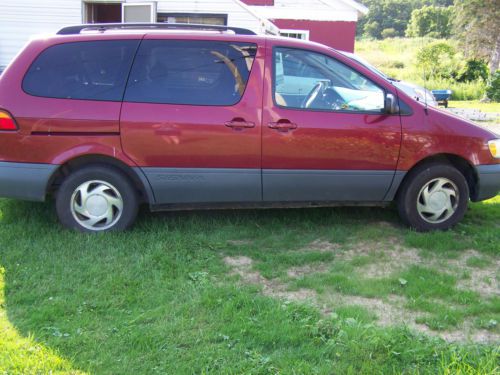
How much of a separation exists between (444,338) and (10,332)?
255 cm

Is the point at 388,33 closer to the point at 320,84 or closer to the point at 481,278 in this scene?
the point at 320,84

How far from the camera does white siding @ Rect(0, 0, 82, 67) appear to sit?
44.5 feet

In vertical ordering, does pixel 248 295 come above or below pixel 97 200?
below

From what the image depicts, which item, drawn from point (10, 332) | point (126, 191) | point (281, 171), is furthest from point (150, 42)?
point (10, 332)

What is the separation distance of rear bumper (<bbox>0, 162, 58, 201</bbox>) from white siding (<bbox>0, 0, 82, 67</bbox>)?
10388 mm

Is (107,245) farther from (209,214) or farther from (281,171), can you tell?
(281,171)

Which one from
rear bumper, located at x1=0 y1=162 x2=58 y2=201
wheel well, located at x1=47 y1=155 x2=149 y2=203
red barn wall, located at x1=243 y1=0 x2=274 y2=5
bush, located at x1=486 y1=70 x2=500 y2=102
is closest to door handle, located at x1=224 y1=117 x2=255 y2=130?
wheel well, located at x1=47 y1=155 x2=149 y2=203

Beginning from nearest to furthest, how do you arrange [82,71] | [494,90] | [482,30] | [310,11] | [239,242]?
1. [82,71]
2. [239,242]
3. [310,11]
4. [494,90]
5. [482,30]

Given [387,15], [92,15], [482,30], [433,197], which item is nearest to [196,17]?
[92,15]

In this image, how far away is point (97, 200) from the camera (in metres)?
4.59

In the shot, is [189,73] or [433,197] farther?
[433,197]

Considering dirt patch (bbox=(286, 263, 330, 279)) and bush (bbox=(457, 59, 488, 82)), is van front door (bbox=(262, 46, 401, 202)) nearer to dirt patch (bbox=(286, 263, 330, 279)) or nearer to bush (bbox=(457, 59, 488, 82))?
dirt patch (bbox=(286, 263, 330, 279))

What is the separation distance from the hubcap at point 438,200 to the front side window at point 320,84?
867 mm

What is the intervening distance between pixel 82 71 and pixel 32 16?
34.6ft
